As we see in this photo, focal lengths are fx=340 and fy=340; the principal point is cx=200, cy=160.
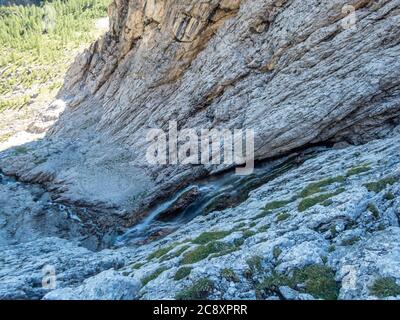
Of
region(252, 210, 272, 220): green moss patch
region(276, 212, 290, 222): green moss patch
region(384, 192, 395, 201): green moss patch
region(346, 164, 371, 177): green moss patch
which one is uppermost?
region(346, 164, 371, 177): green moss patch

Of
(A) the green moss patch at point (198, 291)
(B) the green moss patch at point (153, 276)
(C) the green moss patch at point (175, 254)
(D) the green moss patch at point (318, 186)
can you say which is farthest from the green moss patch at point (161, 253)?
(D) the green moss patch at point (318, 186)

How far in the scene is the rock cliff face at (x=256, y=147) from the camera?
59.1ft

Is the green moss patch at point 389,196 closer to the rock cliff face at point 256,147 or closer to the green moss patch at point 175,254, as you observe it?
the rock cliff face at point 256,147

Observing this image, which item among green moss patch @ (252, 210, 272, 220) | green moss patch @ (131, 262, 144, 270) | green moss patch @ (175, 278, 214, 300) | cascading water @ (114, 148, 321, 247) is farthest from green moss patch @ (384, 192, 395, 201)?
cascading water @ (114, 148, 321, 247)

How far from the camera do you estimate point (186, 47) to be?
5700 centimetres

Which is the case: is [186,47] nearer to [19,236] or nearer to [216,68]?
[216,68]

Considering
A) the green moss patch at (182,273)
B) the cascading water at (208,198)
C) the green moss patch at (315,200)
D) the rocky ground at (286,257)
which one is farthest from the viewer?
the cascading water at (208,198)

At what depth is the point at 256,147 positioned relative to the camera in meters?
41.2

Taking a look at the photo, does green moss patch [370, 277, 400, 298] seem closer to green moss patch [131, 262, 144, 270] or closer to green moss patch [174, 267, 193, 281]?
green moss patch [174, 267, 193, 281]

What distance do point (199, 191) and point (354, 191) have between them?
2289cm

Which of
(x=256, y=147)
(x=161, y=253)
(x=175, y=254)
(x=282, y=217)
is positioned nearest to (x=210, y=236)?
(x=175, y=254)

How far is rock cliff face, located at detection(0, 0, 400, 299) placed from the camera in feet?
59.1

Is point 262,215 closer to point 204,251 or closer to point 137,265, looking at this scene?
point 204,251
